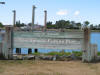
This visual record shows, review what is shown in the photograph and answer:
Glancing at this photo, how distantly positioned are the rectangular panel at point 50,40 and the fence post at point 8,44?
0.74 ft

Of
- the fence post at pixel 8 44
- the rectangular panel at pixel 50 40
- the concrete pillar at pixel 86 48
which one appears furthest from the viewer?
the fence post at pixel 8 44

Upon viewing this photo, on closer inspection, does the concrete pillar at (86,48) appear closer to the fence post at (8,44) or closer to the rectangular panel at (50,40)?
the rectangular panel at (50,40)

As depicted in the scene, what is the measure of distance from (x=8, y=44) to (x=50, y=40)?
188 centimetres

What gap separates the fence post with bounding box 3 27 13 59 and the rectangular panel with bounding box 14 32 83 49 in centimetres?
22

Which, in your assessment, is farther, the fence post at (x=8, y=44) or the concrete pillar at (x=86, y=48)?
the fence post at (x=8, y=44)

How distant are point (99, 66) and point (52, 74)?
84.2 inches

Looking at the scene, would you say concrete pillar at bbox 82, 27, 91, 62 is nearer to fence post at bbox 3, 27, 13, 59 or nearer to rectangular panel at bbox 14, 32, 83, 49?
rectangular panel at bbox 14, 32, 83, 49

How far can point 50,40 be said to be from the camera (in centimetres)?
854

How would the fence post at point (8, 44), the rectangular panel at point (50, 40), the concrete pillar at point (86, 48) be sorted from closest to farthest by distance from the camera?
the concrete pillar at point (86, 48)
the rectangular panel at point (50, 40)
the fence post at point (8, 44)

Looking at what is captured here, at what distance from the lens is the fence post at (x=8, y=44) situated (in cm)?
853

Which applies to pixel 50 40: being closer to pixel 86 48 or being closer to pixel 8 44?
pixel 86 48

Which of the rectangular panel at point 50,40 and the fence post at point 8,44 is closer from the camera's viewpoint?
the rectangular panel at point 50,40

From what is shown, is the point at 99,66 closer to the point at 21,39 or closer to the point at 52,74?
the point at 52,74

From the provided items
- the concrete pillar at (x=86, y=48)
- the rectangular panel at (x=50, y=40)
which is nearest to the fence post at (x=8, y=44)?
the rectangular panel at (x=50, y=40)
